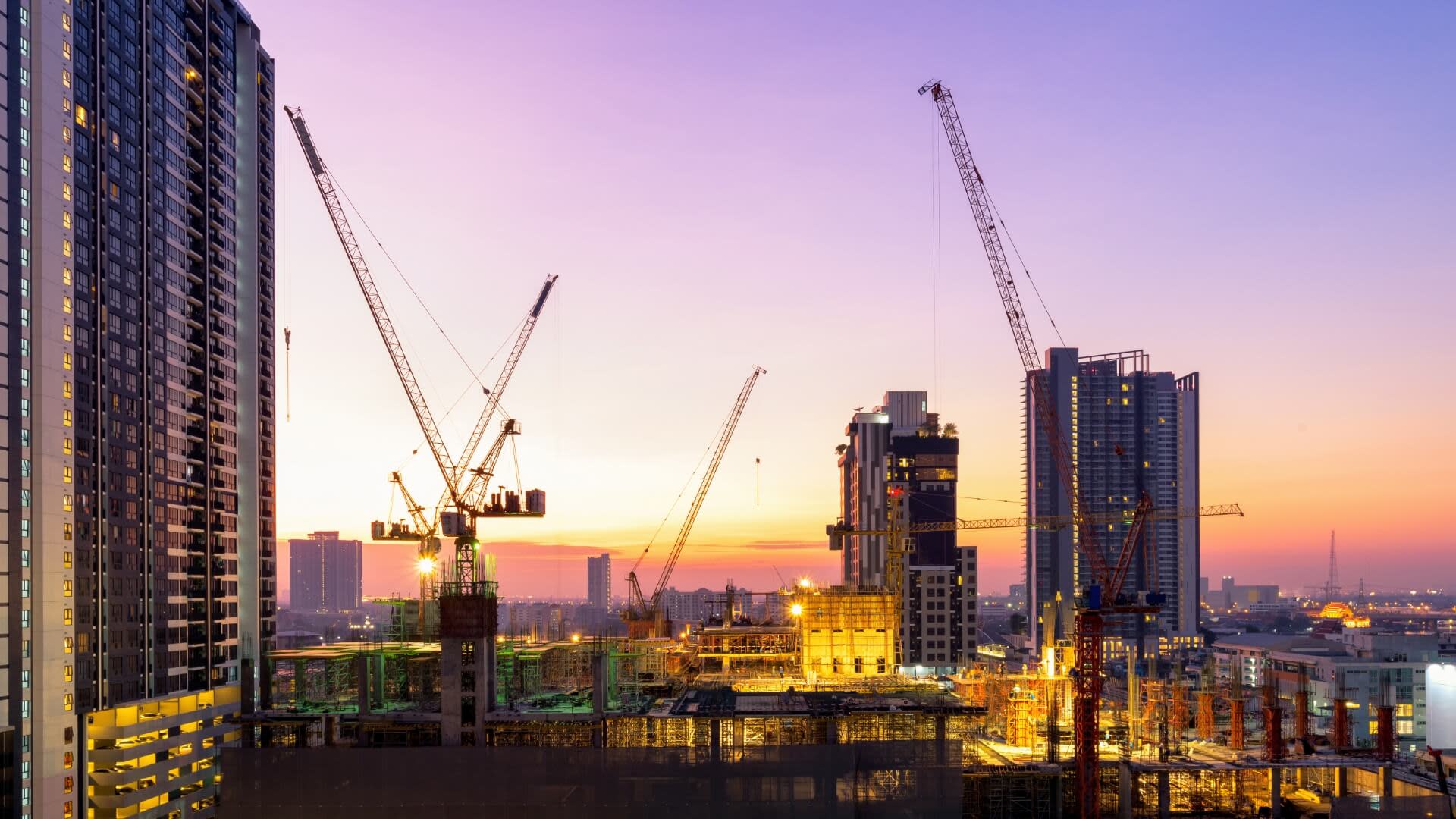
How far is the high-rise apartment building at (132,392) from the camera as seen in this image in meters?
61.3

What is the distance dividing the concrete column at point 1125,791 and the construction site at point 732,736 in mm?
189

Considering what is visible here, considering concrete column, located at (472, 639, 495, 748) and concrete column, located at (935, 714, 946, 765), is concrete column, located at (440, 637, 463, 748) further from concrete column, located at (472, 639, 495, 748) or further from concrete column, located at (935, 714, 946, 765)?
concrete column, located at (935, 714, 946, 765)

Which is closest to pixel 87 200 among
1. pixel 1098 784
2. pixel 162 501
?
pixel 162 501

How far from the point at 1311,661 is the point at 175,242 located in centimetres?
12570

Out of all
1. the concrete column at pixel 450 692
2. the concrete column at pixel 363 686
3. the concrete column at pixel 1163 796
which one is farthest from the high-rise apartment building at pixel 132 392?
the concrete column at pixel 1163 796

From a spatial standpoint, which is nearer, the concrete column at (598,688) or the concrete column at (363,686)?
the concrete column at (598,688)

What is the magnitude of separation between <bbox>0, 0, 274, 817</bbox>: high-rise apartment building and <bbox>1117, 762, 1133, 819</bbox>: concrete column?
5583 centimetres

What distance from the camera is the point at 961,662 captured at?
16275 cm

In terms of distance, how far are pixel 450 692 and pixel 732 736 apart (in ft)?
51.2

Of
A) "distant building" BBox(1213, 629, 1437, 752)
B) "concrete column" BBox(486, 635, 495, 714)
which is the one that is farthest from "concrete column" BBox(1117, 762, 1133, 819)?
"distant building" BBox(1213, 629, 1437, 752)

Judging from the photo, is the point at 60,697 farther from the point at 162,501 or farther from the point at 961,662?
the point at 961,662

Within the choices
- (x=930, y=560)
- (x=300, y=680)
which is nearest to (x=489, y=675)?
(x=300, y=680)

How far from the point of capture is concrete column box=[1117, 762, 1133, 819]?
69062mm

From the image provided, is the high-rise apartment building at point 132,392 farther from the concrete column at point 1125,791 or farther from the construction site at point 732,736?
the concrete column at point 1125,791
